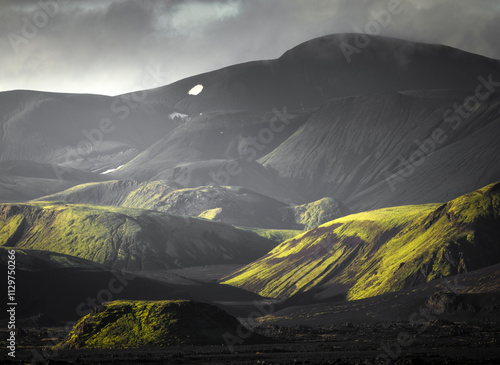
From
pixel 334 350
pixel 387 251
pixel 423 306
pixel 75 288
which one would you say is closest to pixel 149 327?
pixel 334 350

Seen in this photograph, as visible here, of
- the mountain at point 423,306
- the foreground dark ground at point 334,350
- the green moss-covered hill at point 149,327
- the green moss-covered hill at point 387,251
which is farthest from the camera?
the green moss-covered hill at point 387,251

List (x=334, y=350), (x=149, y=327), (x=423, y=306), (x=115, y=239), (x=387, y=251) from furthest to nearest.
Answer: (x=115, y=239)
(x=387, y=251)
(x=423, y=306)
(x=149, y=327)
(x=334, y=350)

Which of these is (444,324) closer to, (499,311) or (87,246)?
(499,311)

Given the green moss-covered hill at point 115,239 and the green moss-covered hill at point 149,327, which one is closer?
the green moss-covered hill at point 149,327

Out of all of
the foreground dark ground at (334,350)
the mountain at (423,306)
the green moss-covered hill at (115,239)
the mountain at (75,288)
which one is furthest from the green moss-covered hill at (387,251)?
the green moss-covered hill at (115,239)

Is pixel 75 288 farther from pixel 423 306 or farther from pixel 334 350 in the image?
pixel 334 350

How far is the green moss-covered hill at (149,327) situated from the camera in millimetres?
60406

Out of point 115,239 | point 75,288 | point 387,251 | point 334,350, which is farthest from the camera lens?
point 115,239

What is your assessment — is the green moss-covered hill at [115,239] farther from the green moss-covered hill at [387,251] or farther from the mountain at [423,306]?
the mountain at [423,306]

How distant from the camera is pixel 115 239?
179 meters

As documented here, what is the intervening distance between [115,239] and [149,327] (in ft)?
397

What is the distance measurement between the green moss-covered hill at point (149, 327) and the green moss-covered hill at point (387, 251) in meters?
41.5

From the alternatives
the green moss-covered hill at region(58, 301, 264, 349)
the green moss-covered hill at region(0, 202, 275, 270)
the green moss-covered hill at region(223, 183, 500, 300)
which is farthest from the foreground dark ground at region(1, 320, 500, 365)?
the green moss-covered hill at region(0, 202, 275, 270)

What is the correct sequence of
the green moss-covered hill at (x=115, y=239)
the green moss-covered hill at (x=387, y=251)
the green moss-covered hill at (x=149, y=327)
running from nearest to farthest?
the green moss-covered hill at (x=149, y=327) → the green moss-covered hill at (x=387, y=251) → the green moss-covered hill at (x=115, y=239)
